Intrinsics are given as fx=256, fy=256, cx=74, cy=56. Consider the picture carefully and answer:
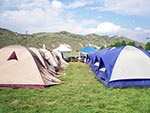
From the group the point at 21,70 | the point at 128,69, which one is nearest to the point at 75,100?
the point at 128,69

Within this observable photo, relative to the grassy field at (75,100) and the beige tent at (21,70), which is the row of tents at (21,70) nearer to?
the beige tent at (21,70)

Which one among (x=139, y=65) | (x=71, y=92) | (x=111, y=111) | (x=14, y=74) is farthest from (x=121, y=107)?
(x=14, y=74)

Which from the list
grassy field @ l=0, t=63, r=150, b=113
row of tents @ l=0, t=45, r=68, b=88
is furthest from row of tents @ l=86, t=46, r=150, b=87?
row of tents @ l=0, t=45, r=68, b=88

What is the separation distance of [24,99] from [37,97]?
1.49 ft

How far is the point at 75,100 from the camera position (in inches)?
310

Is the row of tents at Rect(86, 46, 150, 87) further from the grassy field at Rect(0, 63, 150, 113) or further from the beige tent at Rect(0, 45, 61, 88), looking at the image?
the beige tent at Rect(0, 45, 61, 88)

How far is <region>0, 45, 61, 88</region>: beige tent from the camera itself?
10.2 meters

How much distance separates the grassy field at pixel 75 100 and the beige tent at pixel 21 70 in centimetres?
59

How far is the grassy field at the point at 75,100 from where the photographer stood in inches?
267

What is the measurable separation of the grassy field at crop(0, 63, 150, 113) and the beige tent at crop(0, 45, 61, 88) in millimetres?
595

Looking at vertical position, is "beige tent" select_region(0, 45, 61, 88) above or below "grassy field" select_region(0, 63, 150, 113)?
above

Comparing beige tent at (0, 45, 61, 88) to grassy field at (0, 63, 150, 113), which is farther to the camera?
beige tent at (0, 45, 61, 88)

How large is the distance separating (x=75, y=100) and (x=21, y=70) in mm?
3615

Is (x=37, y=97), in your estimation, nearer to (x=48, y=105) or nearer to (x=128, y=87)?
(x=48, y=105)
